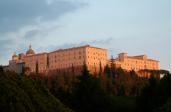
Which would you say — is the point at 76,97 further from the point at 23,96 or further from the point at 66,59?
the point at 66,59

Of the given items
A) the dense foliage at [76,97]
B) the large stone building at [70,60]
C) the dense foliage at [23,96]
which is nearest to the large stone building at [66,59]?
the large stone building at [70,60]

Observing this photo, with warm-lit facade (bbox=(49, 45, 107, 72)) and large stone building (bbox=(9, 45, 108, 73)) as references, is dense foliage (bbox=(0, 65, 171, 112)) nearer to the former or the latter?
large stone building (bbox=(9, 45, 108, 73))

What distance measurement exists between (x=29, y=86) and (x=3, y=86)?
6.28ft

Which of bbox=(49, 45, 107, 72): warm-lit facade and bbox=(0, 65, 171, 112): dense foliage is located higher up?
bbox=(49, 45, 107, 72): warm-lit facade

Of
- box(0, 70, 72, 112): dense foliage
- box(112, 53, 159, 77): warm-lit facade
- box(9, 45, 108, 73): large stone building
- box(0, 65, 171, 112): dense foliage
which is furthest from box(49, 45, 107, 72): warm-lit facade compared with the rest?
box(0, 70, 72, 112): dense foliage

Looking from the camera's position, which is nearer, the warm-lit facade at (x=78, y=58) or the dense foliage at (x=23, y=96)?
the dense foliage at (x=23, y=96)

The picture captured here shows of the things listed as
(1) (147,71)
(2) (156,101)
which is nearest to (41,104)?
(2) (156,101)

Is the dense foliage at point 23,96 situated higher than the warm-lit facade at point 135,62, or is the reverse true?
the warm-lit facade at point 135,62

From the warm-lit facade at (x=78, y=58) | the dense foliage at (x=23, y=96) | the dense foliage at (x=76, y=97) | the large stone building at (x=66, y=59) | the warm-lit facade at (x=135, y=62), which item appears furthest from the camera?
the warm-lit facade at (x=135, y=62)

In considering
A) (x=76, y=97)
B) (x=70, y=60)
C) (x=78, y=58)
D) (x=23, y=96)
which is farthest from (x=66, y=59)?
(x=23, y=96)

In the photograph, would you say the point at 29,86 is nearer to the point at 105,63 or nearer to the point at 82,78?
the point at 82,78

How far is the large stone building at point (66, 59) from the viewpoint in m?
122

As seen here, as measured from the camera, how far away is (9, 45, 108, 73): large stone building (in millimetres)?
121938

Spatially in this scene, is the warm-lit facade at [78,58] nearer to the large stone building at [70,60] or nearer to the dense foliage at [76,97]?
the large stone building at [70,60]
